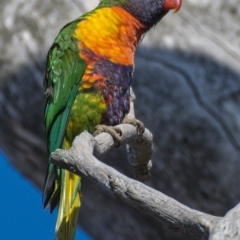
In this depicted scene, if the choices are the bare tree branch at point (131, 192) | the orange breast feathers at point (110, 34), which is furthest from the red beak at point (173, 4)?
the bare tree branch at point (131, 192)

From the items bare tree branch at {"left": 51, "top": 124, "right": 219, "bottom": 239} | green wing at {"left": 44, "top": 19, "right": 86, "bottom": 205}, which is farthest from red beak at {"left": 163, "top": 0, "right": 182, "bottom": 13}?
bare tree branch at {"left": 51, "top": 124, "right": 219, "bottom": 239}

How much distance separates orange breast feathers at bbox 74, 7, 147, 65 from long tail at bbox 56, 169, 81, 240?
1.33 ft

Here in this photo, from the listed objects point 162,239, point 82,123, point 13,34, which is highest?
point 13,34

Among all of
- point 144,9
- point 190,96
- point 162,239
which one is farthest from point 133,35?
point 162,239

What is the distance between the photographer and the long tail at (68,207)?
2.01 metres

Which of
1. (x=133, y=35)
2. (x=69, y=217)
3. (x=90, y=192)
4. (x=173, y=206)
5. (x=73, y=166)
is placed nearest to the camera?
(x=173, y=206)

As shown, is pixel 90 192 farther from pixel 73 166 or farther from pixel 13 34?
pixel 73 166

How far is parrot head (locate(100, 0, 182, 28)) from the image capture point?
2.31 m

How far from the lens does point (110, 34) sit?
2.20m

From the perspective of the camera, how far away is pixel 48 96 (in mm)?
2139

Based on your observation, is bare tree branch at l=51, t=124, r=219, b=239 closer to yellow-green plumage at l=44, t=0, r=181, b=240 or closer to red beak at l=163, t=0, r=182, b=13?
yellow-green plumage at l=44, t=0, r=181, b=240

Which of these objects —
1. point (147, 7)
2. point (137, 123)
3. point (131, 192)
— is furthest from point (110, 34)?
point (131, 192)

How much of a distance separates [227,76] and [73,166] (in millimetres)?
1139

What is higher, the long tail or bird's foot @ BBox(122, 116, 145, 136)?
bird's foot @ BBox(122, 116, 145, 136)
